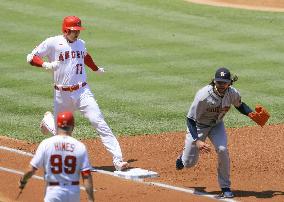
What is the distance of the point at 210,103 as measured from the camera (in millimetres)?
12656

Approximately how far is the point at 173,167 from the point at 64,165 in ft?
16.8

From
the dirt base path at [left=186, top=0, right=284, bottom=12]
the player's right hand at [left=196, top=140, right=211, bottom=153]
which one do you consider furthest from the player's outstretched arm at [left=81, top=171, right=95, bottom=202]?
the dirt base path at [left=186, top=0, right=284, bottom=12]

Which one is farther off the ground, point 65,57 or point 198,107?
point 65,57

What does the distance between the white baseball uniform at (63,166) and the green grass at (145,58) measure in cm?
674

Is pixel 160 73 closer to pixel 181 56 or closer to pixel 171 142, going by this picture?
pixel 181 56

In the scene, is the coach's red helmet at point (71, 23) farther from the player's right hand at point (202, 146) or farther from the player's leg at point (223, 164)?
the player's leg at point (223, 164)

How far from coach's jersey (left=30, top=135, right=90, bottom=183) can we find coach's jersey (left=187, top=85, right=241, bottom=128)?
3.48 meters

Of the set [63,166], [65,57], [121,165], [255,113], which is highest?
[65,57]

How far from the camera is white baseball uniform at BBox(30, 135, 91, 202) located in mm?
9492

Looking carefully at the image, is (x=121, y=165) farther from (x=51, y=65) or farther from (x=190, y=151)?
(x=51, y=65)

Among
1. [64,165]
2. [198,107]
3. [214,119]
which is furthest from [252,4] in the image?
[64,165]

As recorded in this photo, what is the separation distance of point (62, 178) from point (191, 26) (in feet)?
62.0

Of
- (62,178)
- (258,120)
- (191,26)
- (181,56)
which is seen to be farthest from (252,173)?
(191,26)

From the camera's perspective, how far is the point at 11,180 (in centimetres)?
1334
